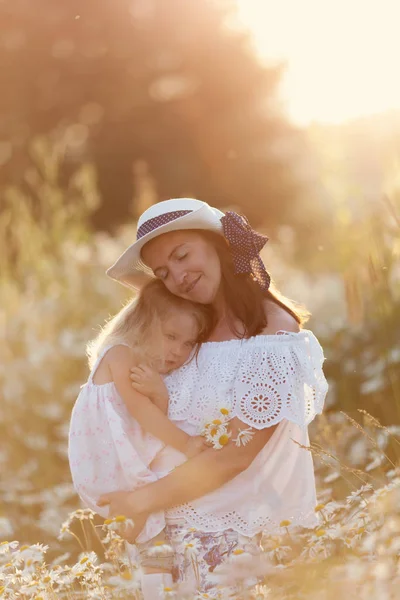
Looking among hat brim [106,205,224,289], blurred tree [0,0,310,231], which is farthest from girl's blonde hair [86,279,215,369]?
blurred tree [0,0,310,231]

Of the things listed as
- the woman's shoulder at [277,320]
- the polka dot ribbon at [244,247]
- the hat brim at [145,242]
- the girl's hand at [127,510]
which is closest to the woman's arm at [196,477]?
the girl's hand at [127,510]

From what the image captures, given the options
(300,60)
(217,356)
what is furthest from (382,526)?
(300,60)

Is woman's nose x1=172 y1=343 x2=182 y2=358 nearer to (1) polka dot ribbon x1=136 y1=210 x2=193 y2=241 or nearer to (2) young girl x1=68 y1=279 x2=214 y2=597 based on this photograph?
(2) young girl x1=68 y1=279 x2=214 y2=597

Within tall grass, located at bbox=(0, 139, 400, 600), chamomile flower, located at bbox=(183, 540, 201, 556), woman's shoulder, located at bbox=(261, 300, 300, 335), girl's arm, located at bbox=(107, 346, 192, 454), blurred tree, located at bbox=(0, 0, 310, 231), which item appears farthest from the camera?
blurred tree, located at bbox=(0, 0, 310, 231)

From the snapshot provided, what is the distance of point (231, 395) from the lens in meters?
2.89

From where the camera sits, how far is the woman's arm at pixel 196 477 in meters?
2.78

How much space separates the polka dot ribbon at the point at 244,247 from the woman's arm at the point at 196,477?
611 millimetres

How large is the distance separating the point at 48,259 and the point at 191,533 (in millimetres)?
4256

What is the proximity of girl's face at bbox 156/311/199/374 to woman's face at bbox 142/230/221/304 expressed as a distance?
9cm

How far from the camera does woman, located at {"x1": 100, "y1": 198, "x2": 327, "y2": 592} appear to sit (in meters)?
2.80

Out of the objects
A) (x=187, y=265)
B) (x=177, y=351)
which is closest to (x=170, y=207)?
(x=187, y=265)

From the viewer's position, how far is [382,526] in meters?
1.93

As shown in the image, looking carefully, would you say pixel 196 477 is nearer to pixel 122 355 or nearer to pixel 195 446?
pixel 195 446

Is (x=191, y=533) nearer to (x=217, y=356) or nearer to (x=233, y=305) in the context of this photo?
(x=217, y=356)
